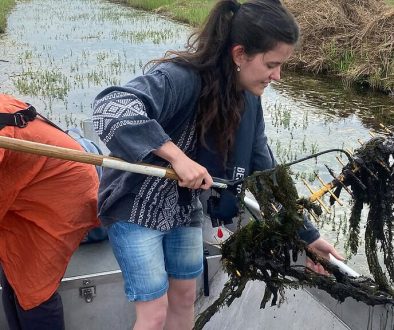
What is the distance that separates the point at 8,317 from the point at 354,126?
738cm

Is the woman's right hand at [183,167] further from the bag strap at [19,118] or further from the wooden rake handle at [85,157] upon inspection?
the bag strap at [19,118]

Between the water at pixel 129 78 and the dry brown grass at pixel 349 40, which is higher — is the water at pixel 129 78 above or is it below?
below

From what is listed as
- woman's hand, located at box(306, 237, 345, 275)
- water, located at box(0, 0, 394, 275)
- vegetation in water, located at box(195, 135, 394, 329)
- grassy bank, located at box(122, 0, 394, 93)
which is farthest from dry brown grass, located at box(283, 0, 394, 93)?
vegetation in water, located at box(195, 135, 394, 329)

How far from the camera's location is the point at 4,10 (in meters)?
23.5

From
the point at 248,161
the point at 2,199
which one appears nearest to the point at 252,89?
the point at 248,161

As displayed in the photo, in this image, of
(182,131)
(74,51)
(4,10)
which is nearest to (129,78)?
(74,51)

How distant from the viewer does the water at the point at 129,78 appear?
→ 8075 millimetres

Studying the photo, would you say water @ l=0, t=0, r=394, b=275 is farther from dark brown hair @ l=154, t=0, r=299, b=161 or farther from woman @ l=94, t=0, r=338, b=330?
dark brown hair @ l=154, t=0, r=299, b=161

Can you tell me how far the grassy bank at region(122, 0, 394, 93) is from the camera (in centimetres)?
1087

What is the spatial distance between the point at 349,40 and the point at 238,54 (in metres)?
11.0

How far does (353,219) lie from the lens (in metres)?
2.39

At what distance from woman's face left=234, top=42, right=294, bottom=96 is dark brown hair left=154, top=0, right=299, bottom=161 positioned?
0.07ft

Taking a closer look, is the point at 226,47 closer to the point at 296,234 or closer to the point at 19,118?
the point at 296,234

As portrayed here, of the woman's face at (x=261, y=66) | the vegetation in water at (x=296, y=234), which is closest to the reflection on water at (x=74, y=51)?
the vegetation in water at (x=296, y=234)
